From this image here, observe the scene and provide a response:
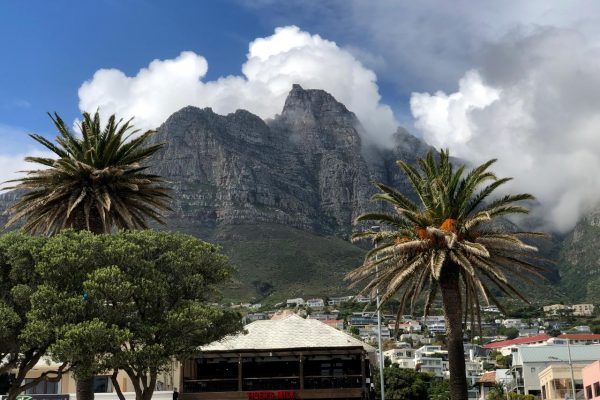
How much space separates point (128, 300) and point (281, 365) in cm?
2237

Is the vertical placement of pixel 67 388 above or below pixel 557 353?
below

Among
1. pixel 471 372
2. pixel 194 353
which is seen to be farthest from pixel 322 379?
pixel 471 372

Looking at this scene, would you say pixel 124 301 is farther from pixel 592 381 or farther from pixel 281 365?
pixel 592 381

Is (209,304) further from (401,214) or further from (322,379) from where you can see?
(322,379)

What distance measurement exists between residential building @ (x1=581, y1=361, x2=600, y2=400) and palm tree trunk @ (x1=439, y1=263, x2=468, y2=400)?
34494mm

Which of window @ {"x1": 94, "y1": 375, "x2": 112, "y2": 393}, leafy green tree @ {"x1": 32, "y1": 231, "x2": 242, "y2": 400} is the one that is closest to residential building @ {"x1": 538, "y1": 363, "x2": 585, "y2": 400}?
window @ {"x1": 94, "y1": 375, "x2": 112, "y2": 393}

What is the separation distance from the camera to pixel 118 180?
1139 inches

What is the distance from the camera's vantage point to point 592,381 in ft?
179

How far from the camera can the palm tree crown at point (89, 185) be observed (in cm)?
2828

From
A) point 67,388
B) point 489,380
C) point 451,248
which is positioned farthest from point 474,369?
point 451,248

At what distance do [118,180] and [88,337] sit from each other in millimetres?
8022

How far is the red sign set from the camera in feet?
131

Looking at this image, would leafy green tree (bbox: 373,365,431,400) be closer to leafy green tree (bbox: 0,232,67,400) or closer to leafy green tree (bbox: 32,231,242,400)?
leafy green tree (bbox: 32,231,242,400)

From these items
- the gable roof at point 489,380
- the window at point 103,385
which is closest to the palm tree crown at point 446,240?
the window at point 103,385
